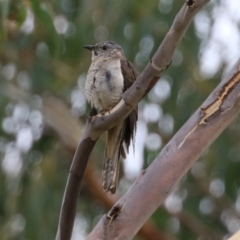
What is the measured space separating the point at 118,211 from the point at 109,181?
0.35 meters

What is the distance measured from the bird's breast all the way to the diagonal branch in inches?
35.2

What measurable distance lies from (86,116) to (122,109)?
2.66 m

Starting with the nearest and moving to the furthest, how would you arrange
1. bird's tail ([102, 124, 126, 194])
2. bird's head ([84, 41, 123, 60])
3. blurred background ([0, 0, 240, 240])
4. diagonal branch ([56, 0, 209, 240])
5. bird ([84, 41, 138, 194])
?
diagonal branch ([56, 0, 209, 240]), bird's tail ([102, 124, 126, 194]), bird ([84, 41, 138, 194]), bird's head ([84, 41, 123, 60]), blurred background ([0, 0, 240, 240])

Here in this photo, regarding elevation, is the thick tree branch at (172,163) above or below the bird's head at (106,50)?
above

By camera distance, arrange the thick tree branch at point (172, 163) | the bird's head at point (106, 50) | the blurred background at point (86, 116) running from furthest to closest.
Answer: the blurred background at point (86, 116) < the bird's head at point (106, 50) < the thick tree branch at point (172, 163)

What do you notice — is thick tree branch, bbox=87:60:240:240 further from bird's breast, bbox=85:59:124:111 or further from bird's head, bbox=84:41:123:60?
bird's head, bbox=84:41:123:60

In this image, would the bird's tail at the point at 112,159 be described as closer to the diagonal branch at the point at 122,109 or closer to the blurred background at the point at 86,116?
the diagonal branch at the point at 122,109

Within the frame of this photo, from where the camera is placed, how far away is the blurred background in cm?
430

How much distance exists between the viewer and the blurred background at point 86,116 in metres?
4.30

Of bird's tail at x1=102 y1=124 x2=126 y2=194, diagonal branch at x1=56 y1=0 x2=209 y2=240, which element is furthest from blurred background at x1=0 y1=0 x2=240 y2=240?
diagonal branch at x1=56 y1=0 x2=209 y2=240

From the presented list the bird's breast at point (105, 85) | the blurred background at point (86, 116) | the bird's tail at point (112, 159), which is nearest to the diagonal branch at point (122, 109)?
the bird's tail at point (112, 159)

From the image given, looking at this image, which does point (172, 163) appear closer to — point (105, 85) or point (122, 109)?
point (122, 109)

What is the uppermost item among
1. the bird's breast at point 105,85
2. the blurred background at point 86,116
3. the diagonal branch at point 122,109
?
the diagonal branch at point 122,109

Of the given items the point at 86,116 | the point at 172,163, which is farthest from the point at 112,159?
the point at 86,116
